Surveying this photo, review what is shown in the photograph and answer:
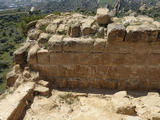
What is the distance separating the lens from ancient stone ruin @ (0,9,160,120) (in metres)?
5.02

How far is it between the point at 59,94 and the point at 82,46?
5.25 ft

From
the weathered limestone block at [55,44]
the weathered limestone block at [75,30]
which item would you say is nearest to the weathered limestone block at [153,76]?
the weathered limestone block at [75,30]

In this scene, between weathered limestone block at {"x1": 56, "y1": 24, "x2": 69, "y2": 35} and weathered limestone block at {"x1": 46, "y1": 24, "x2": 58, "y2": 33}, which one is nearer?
weathered limestone block at {"x1": 56, "y1": 24, "x2": 69, "y2": 35}

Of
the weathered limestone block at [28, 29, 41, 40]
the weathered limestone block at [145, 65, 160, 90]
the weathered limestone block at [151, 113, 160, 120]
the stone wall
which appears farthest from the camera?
the weathered limestone block at [28, 29, 41, 40]

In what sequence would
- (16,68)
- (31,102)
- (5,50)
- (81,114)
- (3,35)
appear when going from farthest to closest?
(3,35) < (5,50) < (16,68) < (31,102) < (81,114)

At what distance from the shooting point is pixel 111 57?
5.22 meters

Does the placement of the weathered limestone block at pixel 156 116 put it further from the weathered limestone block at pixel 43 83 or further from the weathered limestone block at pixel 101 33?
the weathered limestone block at pixel 43 83

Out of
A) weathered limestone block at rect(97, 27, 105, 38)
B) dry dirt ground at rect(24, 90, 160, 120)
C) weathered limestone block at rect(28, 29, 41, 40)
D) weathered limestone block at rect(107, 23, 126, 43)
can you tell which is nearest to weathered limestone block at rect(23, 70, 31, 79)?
dry dirt ground at rect(24, 90, 160, 120)

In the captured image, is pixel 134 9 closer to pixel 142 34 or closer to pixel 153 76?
pixel 153 76

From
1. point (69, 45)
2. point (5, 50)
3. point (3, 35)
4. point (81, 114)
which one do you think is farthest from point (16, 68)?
point (3, 35)

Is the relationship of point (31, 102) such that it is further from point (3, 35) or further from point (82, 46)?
point (3, 35)

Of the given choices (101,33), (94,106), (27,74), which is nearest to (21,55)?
(27,74)

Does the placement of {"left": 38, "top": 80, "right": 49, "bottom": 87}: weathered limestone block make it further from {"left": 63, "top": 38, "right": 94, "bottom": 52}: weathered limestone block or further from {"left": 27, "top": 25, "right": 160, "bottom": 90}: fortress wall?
{"left": 63, "top": 38, "right": 94, "bottom": 52}: weathered limestone block

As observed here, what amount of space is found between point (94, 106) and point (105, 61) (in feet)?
4.46
